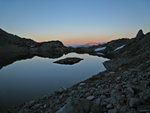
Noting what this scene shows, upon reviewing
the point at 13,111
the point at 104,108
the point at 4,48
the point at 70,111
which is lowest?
the point at 13,111

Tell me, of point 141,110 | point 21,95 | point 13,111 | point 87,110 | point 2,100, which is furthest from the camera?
point 21,95

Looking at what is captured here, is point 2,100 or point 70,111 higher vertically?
point 70,111

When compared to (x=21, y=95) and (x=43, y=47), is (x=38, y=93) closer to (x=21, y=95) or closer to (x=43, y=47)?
(x=21, y=95)

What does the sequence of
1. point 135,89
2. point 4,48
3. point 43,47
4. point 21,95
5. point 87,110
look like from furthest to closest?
point 43,47 → point 4,48 → point 21,95 → point 135,89 → point 87,110

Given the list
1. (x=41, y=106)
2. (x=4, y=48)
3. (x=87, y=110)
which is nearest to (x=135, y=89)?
(x=87, y=110)

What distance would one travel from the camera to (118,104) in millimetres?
4613

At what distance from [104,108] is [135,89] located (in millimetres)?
2000

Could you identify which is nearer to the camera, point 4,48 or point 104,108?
point 104,108

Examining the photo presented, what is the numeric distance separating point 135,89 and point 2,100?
42.9 feet

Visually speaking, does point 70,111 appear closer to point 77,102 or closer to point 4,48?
point 77,102

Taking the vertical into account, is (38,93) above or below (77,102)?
below

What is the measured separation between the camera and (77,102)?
4562 mm

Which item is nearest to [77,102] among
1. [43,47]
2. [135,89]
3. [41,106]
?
[135,89]

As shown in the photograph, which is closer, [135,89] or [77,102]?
[77,102]
